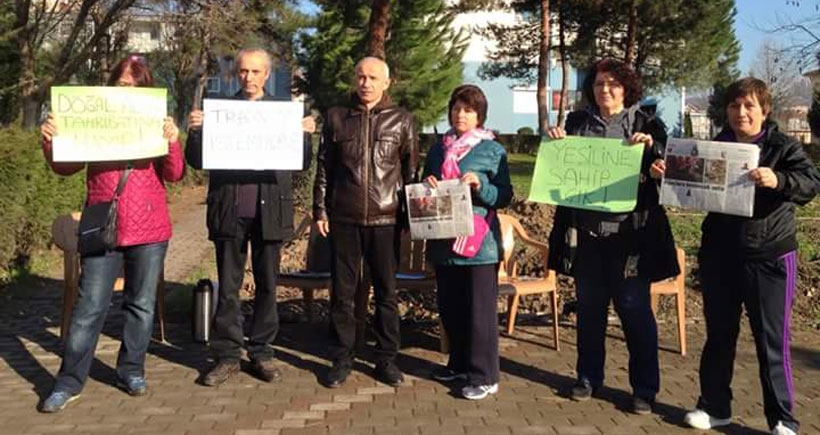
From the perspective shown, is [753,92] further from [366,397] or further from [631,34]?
[631,34]

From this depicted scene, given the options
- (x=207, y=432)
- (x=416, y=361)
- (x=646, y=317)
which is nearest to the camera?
(x=207, y=432)

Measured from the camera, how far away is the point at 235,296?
221 inches

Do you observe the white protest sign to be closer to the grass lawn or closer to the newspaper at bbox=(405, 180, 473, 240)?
the newspaper at bbox=(405, 180, 473, 240)

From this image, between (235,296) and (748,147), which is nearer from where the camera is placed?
(748,147)

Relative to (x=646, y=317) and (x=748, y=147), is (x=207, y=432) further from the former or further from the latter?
(x=748, y=147)

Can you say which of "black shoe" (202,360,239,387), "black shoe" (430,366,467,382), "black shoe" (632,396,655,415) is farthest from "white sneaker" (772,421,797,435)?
"black shoe" (202,360,239,387)

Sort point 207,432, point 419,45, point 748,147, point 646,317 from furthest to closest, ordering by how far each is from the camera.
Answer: point 419,45, point 646,317, point 207,432, point 748,147

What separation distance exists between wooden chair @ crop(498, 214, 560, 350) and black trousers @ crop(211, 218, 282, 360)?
1683mm

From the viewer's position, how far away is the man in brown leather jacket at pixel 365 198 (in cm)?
534

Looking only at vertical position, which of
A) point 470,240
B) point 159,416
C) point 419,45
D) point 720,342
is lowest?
point 159,416

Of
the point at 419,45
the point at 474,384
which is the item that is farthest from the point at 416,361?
the point at 419,45

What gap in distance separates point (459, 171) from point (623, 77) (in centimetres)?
111

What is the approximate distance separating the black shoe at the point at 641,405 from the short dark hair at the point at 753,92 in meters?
1.78

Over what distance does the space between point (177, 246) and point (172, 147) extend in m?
7.76
